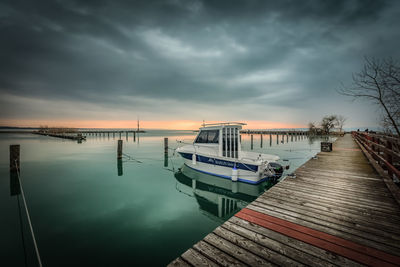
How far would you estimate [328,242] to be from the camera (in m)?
2.70

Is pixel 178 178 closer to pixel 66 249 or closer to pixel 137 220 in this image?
pixel 137 220

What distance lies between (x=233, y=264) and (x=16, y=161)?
592 inches

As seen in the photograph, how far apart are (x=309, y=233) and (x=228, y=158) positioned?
651 centimetres

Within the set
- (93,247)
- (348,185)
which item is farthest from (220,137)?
(93,247)

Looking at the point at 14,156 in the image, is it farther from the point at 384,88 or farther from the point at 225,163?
the point at 384,88

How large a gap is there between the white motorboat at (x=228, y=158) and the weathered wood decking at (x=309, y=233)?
408 centimetres

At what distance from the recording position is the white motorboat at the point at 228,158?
354 inches

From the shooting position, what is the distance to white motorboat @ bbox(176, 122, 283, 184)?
898 cm

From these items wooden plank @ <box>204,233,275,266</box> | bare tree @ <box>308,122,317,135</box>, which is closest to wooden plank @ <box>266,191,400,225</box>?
wooden plank @ <box>204,233,275,266</box>

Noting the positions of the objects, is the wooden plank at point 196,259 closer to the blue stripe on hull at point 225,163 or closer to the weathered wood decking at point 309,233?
the weathered wood decking at point 309,233

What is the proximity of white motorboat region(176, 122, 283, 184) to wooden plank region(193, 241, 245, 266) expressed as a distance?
259 inches

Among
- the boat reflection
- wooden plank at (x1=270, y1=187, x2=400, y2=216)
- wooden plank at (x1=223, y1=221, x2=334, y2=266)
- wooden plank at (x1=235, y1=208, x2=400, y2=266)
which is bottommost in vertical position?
the boat reflection

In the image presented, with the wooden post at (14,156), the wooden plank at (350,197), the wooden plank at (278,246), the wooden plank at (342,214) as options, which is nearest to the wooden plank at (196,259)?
the wooden plank at (278,246)

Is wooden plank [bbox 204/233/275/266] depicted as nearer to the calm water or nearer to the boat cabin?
the calm water
